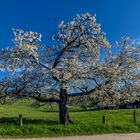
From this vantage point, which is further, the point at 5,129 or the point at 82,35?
the point at 82,35

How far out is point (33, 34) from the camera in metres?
38.4

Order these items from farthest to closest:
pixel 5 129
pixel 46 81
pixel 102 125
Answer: pixel 46 81, pixel 102 125, pixel 5 129

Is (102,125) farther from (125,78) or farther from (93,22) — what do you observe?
(93,22)

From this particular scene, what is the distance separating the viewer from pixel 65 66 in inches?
1464

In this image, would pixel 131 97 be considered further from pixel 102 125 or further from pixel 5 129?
pixel 5 129

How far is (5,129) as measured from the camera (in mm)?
28797

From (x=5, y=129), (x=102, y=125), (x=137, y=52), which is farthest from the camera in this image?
(x=137, y=52)

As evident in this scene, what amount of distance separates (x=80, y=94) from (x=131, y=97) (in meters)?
4.90

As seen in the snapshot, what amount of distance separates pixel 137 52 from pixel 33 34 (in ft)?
33.5

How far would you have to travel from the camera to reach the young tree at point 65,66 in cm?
3688

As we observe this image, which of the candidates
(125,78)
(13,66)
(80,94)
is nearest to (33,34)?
(13,66)

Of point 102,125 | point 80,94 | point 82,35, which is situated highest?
point 82,35

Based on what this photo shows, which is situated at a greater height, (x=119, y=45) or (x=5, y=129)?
(x=119, y=45)

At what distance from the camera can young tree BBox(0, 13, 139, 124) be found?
3688cm
